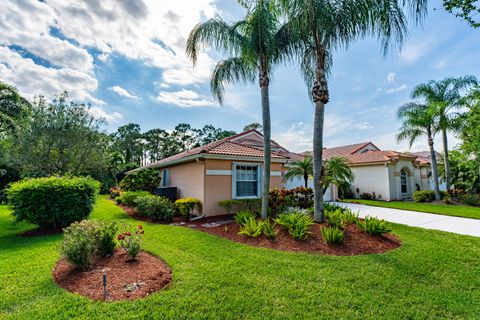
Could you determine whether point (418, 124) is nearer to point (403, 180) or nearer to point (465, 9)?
point (403, 180)

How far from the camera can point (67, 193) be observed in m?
7.78

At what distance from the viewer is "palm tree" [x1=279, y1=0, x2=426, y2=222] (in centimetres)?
611

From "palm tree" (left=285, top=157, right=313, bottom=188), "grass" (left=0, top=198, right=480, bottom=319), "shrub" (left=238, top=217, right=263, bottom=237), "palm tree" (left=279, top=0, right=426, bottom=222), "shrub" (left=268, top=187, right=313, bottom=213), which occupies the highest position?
"palm tree" (left=279, top=0, right=426, bottom=222)

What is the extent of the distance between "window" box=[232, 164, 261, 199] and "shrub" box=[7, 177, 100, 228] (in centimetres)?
615

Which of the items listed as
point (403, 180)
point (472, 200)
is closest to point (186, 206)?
point (472, 200)

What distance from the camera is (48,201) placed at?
7.45 metres

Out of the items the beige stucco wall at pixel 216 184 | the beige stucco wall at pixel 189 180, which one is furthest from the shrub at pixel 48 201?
the beige stucco wall at pixel 216 184

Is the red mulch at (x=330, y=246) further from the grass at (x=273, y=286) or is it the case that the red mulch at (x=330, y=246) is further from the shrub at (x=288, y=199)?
the shrub at (x=288, y=199)

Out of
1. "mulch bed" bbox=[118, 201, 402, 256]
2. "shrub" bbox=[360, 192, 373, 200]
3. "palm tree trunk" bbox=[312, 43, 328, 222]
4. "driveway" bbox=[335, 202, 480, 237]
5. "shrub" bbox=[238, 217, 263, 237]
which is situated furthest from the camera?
"shrub" bbox=[360, 192, 373, 200]

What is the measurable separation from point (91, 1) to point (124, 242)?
748 centimetres

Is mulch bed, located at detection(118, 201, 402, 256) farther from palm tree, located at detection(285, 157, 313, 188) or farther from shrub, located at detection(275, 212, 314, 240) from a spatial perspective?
palm tree, located at detection(285, 157, 313, 188)

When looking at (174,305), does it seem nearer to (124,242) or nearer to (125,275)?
(125,275)

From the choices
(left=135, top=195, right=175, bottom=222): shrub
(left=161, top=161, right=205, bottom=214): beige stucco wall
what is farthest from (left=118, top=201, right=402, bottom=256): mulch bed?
(left=161, top=161, right=205, bottom=214): beige stucco wall

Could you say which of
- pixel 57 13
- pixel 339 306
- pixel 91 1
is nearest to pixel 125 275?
pixel 339 306
